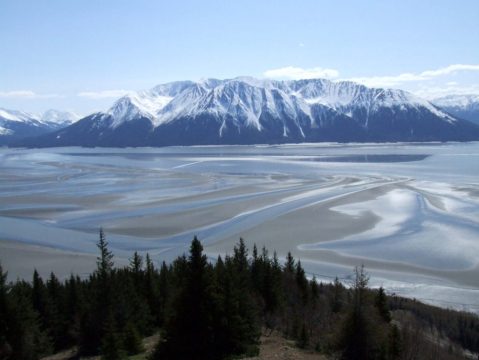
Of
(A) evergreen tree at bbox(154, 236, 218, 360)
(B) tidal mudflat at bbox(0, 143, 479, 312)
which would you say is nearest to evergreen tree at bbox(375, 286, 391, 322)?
(B) tidal mudflat at bbox(0, 143, 479, 312)

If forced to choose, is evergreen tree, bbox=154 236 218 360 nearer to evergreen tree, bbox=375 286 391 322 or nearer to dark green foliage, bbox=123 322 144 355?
dark green foliage, bbox=123 322 144 355

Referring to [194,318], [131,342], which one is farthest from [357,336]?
[131,342]

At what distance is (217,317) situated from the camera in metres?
16.6

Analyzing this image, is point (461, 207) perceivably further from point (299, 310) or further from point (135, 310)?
point (135, 310)

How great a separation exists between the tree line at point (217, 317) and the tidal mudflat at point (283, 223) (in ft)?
12.6

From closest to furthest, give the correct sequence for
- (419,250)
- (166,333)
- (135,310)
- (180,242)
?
(166,333) → (135,310) → (419,250) → (180,242)

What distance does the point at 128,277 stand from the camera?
92.9 ft

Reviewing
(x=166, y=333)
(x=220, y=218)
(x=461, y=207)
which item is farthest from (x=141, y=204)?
(x=166, y=333)

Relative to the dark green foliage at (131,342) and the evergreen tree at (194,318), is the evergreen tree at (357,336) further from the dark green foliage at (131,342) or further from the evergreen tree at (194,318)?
the dark green foliage at (131,342)

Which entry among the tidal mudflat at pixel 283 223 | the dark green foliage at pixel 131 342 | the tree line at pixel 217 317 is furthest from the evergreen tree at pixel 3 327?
the tidal mudflat at pixel 283 223

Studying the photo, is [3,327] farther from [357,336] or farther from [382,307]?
[382,307]

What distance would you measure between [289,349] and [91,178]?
76800 mm

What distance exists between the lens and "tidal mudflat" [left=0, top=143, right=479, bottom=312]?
116 ft

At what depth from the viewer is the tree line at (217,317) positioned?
651 inches
